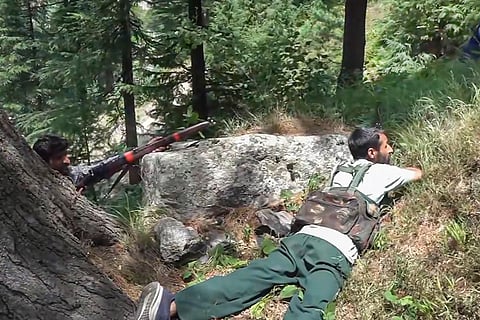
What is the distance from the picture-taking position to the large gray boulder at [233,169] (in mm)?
4590

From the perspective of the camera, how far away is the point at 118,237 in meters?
3.98

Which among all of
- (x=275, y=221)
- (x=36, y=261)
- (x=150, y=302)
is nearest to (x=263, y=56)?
(x=275, y=221)

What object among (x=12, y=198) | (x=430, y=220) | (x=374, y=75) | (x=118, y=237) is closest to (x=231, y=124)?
(x=118, y=237)

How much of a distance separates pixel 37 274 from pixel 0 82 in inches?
576

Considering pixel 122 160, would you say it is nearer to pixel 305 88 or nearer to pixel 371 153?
pixel 371 153

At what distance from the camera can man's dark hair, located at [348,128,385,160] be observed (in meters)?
4.01

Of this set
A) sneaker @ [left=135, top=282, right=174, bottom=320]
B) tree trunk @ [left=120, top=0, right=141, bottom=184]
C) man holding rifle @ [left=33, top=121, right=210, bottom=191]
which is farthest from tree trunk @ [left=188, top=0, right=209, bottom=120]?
sneaker @ [left=135, top=282, right=174, bottom=320]

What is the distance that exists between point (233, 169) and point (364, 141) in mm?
1176

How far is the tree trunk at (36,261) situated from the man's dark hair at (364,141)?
192 centimetres

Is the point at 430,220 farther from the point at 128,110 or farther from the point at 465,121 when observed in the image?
the point at 128,110

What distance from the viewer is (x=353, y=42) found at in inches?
299

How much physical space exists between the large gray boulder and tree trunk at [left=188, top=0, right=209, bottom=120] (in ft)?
12.7

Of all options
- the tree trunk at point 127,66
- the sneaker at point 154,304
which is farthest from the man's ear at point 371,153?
the tree trunk at point 127,66

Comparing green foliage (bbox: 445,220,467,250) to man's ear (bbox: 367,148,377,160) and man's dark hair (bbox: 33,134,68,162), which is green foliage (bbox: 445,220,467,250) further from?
man's dark hair (bbox: 33,134,68,162)
